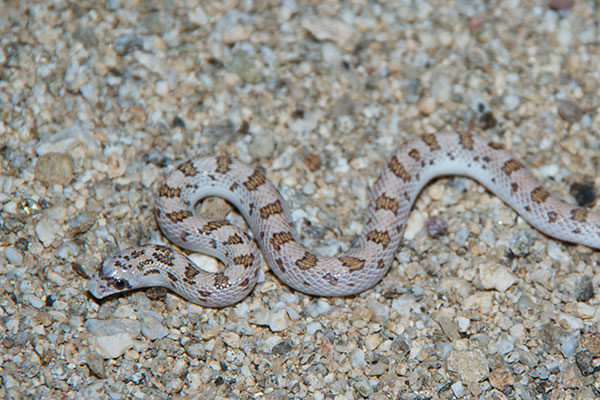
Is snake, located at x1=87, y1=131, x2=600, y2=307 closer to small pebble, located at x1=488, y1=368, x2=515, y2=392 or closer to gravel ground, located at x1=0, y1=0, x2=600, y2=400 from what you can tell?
gravel ground, located at x1=0, y1=0, x2=600, y2=400

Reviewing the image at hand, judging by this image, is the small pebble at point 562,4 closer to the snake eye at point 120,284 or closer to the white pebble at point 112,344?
the snake eye at point 120,284

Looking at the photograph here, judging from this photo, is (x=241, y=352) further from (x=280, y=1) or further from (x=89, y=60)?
(x=280, y=1)

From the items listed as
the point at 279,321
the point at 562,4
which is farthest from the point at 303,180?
the point at 562,4

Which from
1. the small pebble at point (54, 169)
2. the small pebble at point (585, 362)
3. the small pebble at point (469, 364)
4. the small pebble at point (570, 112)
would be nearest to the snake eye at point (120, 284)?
the small pebble at point (54, 169)

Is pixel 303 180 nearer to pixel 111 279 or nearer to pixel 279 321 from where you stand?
pixel 279 321

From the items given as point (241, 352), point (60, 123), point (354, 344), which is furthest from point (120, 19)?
point (354, 344)
